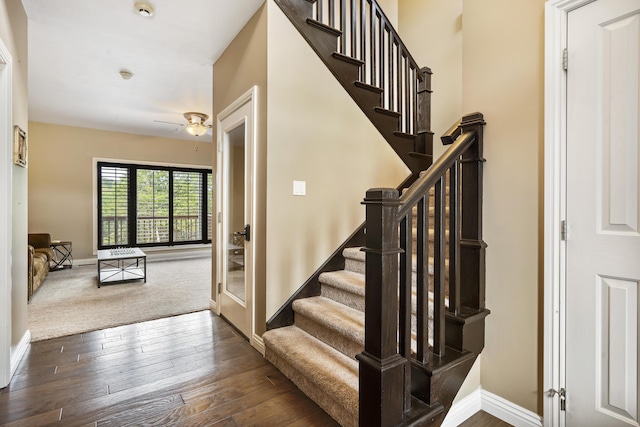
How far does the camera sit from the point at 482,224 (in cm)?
176

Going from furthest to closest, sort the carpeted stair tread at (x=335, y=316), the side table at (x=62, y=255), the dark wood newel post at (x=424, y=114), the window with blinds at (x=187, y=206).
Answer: the window with blinds at (x=187, y=206), the side table at (x=62, y=255), the dark wood newel post at (x=424, y=114), the carpeted stair tread at (x=335, y=316)

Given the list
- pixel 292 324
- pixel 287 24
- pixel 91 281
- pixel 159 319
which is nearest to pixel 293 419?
pixel 292 324

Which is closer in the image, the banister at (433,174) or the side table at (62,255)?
the banister at (433,174)

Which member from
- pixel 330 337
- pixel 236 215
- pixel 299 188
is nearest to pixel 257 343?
pixel 330 337

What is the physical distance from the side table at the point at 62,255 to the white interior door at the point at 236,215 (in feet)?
14.5

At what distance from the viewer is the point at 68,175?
606 centimetres

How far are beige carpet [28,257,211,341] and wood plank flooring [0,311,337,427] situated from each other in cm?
39

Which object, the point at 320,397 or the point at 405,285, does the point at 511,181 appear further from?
the point at 320,397

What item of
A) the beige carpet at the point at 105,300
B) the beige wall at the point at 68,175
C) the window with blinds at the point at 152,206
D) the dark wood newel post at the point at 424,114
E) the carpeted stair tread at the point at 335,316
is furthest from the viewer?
the window with blinds at the point at 152,206

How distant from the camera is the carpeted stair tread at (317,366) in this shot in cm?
163

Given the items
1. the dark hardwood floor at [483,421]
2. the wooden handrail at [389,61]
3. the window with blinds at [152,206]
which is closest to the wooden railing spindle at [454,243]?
the dark hardwood floor at [483,421]

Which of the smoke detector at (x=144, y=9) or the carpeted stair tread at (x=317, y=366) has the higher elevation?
the smoke detector at (x=144, y=9)

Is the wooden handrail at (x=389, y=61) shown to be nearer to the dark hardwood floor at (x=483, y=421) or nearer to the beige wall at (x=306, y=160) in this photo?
the beige wall at (x=306, y=160)

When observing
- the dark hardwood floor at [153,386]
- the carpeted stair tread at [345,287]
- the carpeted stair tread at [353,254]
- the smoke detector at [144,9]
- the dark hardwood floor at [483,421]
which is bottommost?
the dark hardwood floor at [483,421]
